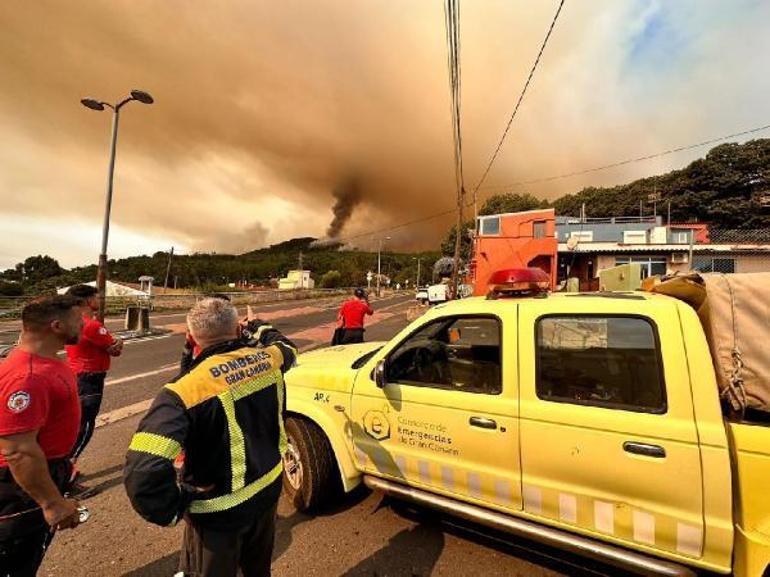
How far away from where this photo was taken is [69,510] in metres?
1.82

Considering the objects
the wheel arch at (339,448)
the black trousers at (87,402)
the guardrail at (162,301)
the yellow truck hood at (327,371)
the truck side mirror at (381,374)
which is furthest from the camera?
the guardrail at (162,301)

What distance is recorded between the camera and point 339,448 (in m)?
3.16

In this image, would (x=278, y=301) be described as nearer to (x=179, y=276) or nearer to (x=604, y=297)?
(x=604, y=297)

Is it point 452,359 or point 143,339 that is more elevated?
point 452,359

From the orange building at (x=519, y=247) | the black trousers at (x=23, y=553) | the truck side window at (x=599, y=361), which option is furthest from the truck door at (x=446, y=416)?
the orange building at (x=519, y=247)

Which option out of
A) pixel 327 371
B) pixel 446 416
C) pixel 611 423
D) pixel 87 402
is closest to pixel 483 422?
pixel 446 416

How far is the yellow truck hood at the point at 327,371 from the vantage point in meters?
3.26

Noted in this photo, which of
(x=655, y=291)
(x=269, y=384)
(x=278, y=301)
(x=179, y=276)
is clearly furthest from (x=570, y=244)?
(x=179, y=276)

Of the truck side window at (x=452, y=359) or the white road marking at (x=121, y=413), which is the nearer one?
the truck side window at (x=452, y=359)

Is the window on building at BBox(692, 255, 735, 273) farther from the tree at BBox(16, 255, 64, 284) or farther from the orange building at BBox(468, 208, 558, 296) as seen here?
the tree at BBox(16, 255, 64, 284)

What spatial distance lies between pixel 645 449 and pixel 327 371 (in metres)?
2.24

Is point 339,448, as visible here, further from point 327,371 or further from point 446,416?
point 446,416

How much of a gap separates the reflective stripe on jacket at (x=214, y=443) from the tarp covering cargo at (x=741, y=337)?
7.52 ft

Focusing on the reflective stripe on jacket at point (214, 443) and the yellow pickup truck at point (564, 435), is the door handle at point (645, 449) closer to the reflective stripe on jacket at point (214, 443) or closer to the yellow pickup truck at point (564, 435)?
the yellow pickup truck at point (564, 435)
